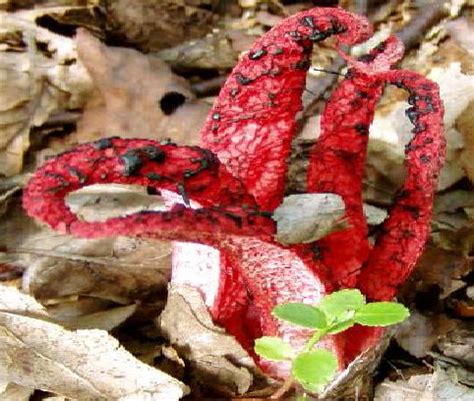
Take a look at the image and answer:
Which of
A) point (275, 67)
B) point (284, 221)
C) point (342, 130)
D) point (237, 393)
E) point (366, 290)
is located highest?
point (275, 67)

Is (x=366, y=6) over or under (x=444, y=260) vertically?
over

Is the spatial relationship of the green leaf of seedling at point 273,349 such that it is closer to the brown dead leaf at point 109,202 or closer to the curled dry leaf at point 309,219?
the curled dry leaf at point 309,219

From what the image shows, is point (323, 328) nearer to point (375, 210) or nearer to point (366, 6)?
point (375, 210)

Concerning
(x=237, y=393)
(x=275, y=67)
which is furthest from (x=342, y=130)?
(x=237, y=393)

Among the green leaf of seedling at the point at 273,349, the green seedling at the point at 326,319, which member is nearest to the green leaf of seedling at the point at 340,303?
the green seedling at the point at 326,319

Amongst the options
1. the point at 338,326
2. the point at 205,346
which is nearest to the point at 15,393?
the point at 205,346

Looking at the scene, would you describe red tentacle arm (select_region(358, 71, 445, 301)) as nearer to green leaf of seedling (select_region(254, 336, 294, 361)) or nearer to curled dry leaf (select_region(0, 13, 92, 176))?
green leaf of seedling (select_region(254, 336, 294, 361))
